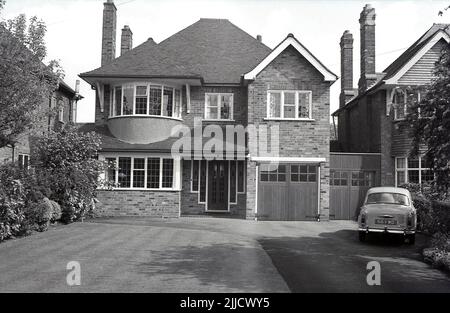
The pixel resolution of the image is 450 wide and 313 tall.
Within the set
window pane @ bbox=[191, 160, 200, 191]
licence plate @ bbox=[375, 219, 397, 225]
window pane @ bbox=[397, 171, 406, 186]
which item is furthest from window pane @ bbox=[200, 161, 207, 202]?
licence plate @ bbox=[375, 219, 397, 225]

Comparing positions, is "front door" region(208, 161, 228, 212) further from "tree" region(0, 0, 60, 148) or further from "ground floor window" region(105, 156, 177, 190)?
"tree" region(0, 0, 60, 148)

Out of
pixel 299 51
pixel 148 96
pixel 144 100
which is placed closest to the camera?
pixel 299 51

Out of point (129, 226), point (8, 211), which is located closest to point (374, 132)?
point (129, 226)

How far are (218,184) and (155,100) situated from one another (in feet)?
16.1

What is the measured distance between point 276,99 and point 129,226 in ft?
28.5

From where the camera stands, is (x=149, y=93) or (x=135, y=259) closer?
(x=135, y=259)

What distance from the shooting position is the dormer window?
21297 mm

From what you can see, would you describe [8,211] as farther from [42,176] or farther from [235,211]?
[235,211]

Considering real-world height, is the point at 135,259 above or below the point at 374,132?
below

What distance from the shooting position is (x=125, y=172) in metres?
21.0

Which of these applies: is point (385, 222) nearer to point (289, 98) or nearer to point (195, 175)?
point (289, 98)

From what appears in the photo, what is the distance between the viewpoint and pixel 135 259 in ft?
34.2

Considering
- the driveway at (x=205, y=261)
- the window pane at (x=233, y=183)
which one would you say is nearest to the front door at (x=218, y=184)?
the window pane at (x=233, y=183)

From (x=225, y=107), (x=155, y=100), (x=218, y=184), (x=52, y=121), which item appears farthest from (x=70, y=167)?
(x=52, y=121)
